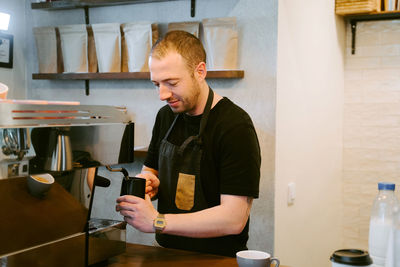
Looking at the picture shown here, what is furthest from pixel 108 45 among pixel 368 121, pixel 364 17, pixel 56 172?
pixel 368 121

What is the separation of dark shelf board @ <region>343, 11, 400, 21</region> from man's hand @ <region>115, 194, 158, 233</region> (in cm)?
258

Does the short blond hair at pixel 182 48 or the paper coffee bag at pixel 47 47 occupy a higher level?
the paper coffee bag at pixel 47 47

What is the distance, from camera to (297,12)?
2.82 metres

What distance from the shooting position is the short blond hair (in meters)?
1.77

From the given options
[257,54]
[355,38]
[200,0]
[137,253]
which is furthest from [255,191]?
[355,38]

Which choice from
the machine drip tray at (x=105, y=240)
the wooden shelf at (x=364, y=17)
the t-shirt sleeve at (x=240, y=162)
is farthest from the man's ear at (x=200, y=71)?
the wooden shelf at (x=364, y=17)

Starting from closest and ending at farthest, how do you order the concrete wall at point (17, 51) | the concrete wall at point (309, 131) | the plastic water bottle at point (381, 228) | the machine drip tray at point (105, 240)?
1. the plastic water bottle at point (381, 228)
2. the machine drip tray at point (105, 240)
3. the concrete wall at point (309, 131)
4. the concrete wall at point (17, 51)

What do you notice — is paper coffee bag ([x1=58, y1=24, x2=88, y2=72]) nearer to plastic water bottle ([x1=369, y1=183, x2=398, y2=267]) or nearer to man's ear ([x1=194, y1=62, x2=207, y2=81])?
man's ear ([x1=194, y1=62, x2=207, y2=81])

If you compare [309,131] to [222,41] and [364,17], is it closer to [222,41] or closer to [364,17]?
[222,41]

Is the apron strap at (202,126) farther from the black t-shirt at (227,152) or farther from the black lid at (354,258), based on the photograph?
the black lid at (354,258)

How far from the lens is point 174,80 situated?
1.75 meters

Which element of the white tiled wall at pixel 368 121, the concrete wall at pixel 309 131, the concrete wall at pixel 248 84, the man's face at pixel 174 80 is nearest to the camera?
the man's face at pixel 174 80

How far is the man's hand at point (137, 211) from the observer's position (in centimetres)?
164

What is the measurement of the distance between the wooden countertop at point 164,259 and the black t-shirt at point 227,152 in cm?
15
